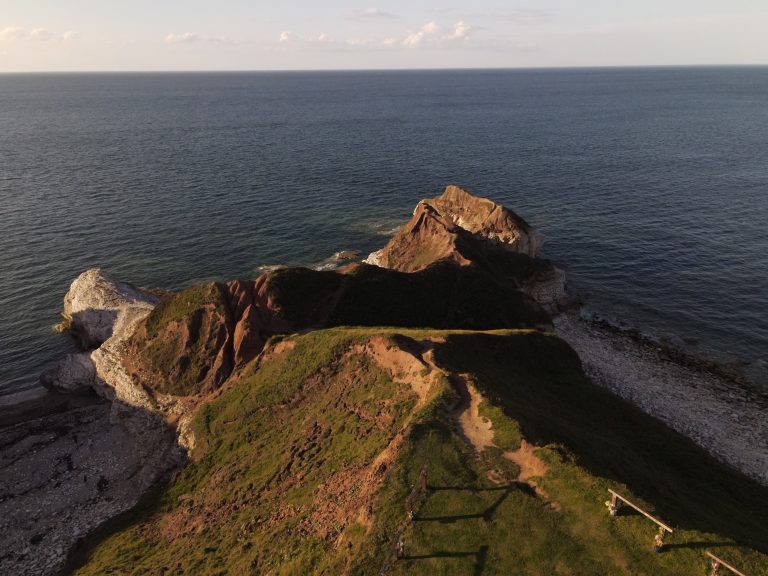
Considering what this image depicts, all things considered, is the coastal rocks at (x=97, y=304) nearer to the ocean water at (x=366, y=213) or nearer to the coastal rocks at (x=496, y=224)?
the ocean water at (x=366, y=213)

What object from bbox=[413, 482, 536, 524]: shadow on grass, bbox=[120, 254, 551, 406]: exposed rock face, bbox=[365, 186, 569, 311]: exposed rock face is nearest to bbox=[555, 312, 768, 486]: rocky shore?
bbox=[365, 186, 569, 311]: exposed rock face

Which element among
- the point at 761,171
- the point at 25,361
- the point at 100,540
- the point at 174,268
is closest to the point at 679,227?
the point at 761,171

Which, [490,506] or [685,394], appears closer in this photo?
[490,506]

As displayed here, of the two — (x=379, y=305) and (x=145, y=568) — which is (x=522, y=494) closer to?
(x=145, y=568)

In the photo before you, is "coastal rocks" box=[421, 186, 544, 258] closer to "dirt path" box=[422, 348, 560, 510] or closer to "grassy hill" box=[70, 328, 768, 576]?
"grassy hill" box=[70, 328, 768, 576]

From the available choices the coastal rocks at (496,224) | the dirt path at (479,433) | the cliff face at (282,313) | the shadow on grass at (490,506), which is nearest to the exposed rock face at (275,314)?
the cliff face at (282,313)

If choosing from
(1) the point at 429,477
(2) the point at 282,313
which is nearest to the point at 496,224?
(2) the point at 282,313

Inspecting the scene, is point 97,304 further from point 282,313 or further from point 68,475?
point 282,313
